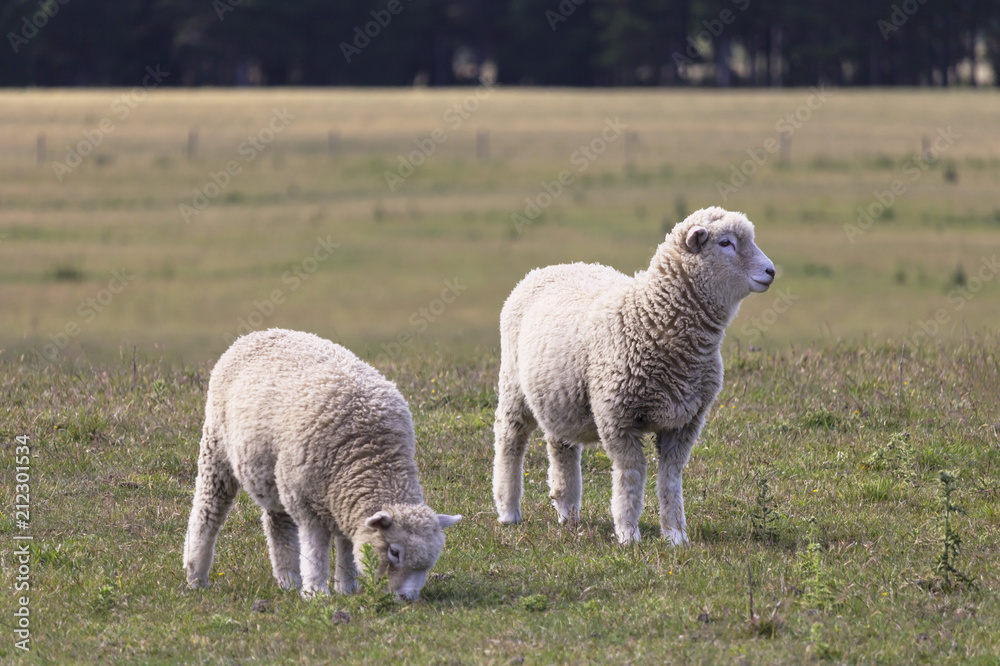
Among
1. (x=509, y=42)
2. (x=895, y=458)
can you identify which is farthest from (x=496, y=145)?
(x=895, y=458)

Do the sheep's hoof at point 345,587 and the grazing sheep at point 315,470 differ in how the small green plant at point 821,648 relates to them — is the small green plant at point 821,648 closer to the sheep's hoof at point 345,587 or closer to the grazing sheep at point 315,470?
the grazing sheep at point 315,470

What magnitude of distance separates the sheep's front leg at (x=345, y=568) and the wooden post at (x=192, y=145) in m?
38.8

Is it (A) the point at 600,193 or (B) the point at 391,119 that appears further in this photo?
(B) the point at 391,119

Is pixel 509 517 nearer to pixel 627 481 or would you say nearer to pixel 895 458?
pixel 627 481

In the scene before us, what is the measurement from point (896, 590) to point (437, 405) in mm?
5816

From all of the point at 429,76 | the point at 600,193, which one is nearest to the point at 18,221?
the point at 600,193

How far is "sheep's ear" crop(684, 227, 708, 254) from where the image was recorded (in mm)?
8312

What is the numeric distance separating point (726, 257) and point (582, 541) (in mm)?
2170

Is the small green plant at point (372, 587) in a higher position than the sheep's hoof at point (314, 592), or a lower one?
higher

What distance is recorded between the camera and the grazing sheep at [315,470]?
7227mm

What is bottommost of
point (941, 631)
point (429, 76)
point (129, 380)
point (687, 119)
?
point (941, 631)

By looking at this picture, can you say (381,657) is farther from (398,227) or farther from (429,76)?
(429,76)

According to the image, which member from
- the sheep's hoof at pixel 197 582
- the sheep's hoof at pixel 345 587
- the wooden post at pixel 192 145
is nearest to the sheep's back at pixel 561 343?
the sheep's hoof at pixel 345 587

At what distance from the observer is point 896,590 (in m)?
7.53
